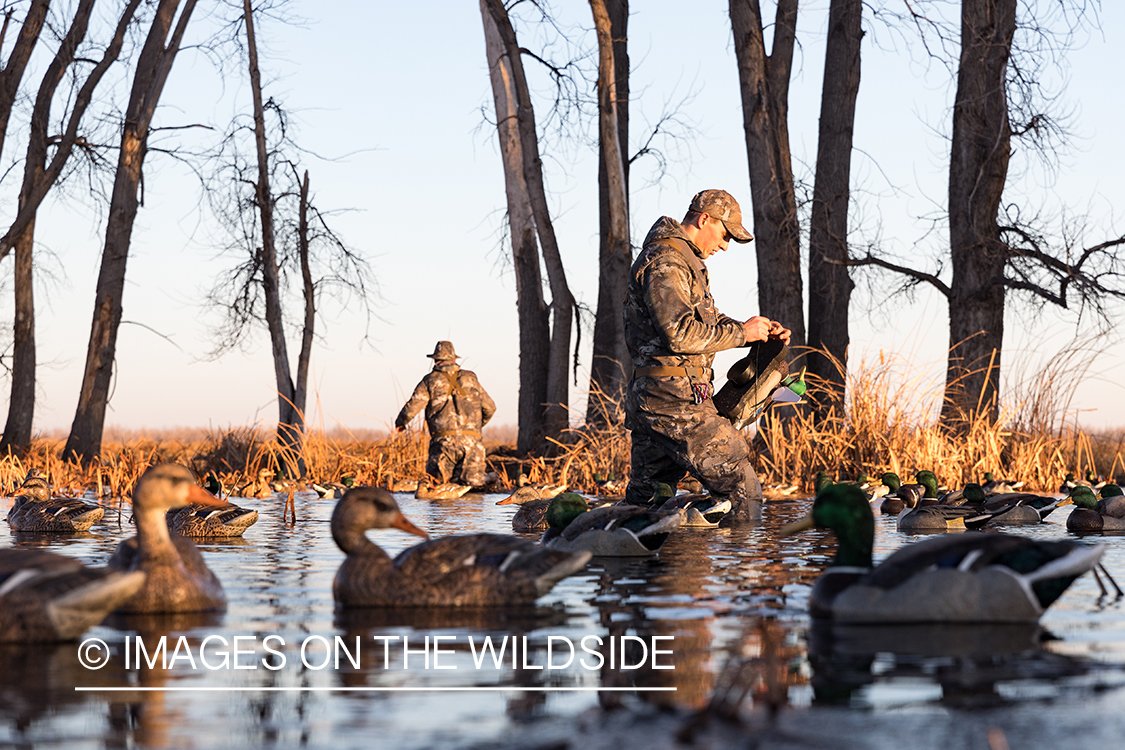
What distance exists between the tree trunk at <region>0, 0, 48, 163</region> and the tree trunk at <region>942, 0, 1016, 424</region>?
55.0 feet

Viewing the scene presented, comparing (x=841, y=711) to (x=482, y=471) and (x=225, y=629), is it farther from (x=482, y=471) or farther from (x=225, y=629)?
(x=482, y=471)

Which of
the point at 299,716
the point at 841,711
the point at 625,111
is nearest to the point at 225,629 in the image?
the point at 299,716

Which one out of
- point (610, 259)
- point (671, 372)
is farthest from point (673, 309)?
point (610, 259)

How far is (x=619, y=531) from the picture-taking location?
8.23 metres

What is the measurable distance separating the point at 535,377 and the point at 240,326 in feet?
25.5

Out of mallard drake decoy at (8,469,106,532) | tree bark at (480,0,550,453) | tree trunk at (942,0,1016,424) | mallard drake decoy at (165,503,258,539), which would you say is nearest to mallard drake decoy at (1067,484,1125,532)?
mallard drake decoy at (165,503,258,539)

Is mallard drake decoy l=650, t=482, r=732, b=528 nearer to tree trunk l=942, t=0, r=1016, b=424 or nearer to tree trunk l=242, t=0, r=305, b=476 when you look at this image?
tree trunk l=942, t=0, r=1016, b=424

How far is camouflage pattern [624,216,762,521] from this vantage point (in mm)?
9945

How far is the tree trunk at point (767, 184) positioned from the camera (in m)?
20.8

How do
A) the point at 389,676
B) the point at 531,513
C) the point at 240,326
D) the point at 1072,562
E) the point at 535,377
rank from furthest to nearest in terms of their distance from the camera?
the point at 240,326 < the point at 535,377 < the point at 531,513 < the point at 1072,562 < the point at 389,676

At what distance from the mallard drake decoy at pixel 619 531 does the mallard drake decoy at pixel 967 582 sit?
289 centimetres

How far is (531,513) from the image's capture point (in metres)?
11.2

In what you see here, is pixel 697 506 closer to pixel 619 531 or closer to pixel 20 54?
pixel 619 531

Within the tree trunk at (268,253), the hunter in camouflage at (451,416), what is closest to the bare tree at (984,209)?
the hunter in camouflage at (451,416)
